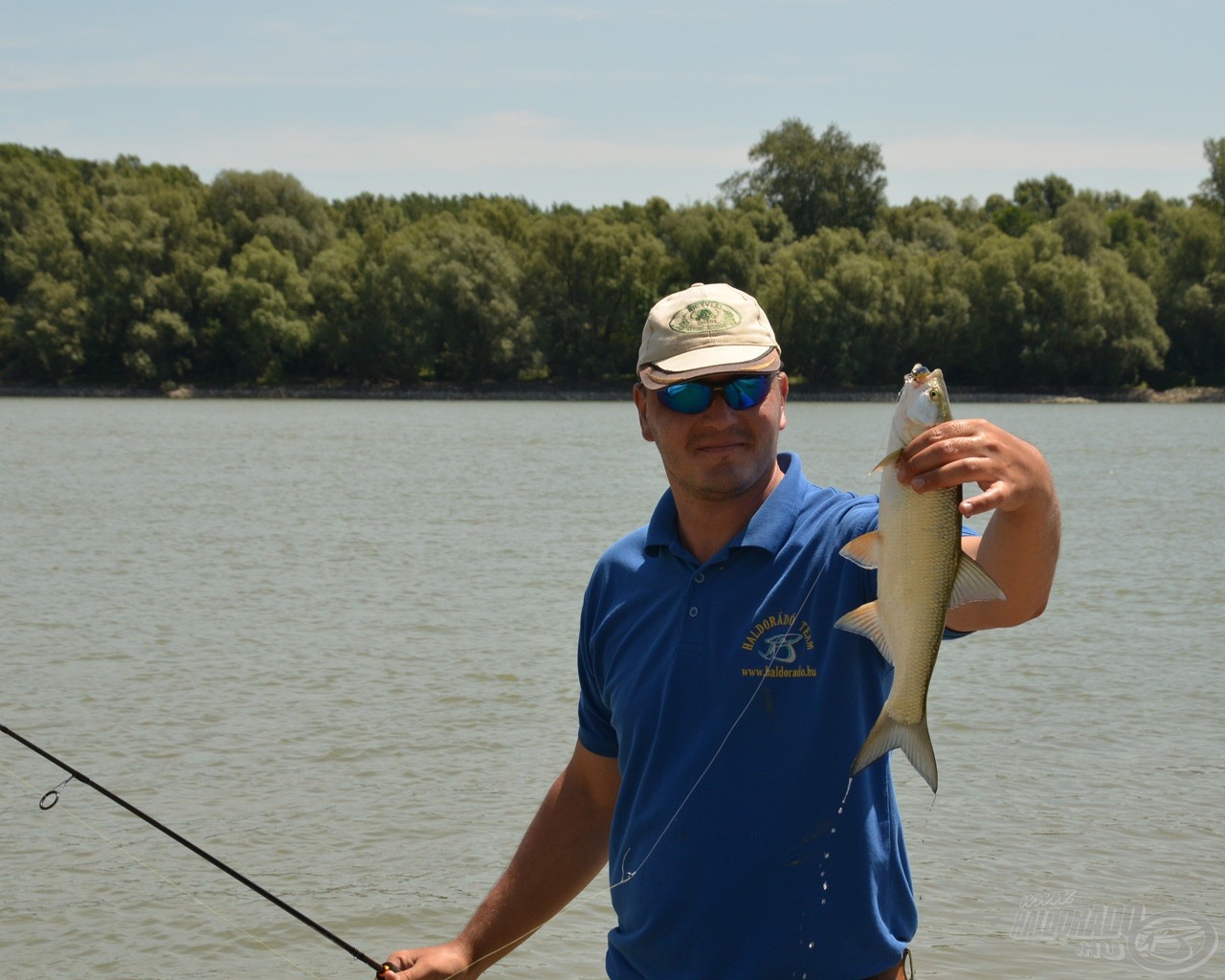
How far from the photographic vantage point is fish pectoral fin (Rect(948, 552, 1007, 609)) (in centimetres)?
266

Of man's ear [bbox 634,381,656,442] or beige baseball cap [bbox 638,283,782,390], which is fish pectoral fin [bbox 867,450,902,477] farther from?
man's ear [bbox 634,381,656,442]

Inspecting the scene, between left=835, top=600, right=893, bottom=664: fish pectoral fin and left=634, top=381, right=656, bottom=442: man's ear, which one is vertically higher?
left=634, top=381, right=656, bottom=442: man's ear

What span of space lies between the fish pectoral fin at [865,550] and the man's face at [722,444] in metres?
0.36

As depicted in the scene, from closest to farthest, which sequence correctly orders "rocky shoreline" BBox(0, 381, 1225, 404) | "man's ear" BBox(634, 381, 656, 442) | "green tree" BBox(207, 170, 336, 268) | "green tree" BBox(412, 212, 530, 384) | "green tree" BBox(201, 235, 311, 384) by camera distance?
"man's ear" BBox(634, 381, 656, 442) → "green tree" BBox(201, 235, 311, 384) → "green tree" BBox(412, 212, 530, 384) → "rocky shoreline" BBox(0, 381, 1225, 404) → "green tree" BBox(207, 170, 336, 268)

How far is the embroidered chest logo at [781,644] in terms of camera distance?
2783mm

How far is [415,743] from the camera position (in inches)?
468

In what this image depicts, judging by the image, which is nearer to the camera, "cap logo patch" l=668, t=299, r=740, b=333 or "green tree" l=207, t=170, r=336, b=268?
"cap logo patch" l=668, t=299, r=740, b=333

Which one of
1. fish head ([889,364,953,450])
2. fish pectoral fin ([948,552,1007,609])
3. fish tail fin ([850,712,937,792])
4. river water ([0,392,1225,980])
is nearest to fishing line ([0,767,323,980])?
river water ([0,392,1225,980])

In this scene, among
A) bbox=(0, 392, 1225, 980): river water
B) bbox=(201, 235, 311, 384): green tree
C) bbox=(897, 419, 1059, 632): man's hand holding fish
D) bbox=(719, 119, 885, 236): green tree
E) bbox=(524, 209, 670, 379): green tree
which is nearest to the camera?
bbox=(897, 419, 1059, 632): man's hand holding fish

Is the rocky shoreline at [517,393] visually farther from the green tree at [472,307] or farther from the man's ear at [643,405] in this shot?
the man's ear at [643,405]

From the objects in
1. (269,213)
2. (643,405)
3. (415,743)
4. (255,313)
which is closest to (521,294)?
(255,313)

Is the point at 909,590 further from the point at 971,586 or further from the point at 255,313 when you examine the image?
the point at 255,313

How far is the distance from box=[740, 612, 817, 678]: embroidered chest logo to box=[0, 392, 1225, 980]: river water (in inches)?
135

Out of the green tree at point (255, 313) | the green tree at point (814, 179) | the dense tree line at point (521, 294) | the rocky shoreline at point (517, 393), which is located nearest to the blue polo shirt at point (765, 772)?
the dense tree line at point (521, 294)
